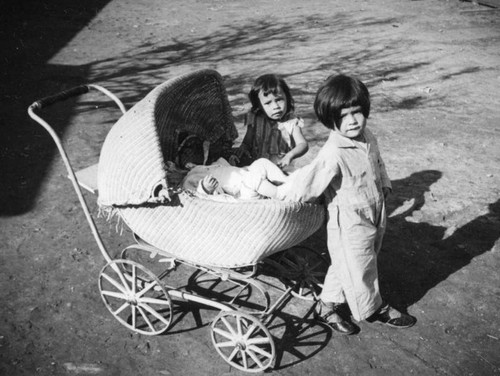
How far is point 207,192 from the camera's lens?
268cm

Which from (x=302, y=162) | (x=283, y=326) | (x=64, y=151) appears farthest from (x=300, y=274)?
(x=302, y=162)

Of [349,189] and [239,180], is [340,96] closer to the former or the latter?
[349,189]

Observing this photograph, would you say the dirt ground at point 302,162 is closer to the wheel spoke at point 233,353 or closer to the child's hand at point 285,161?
the wheel spoke at point 233,353

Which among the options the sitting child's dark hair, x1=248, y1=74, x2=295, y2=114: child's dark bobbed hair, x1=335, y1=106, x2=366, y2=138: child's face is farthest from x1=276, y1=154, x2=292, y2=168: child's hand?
x1=335, y1=106, x2=366, y2=138: child's face

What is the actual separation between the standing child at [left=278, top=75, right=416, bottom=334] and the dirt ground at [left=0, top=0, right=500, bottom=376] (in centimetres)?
46

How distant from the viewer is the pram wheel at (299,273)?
3105mm

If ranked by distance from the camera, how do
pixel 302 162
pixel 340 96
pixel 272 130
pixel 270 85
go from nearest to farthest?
pixel 340 96
pixel 270 85
pixel 272 130
pixel 302 162

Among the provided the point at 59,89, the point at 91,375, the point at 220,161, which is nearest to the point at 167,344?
the point at 91,375

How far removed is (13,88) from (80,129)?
1.92 meters

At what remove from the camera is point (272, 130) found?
337 cm

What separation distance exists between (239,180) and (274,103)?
0.66 meters

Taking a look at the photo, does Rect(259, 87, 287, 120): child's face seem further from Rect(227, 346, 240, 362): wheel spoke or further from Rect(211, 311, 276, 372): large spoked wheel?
Rect(227, 346, 240, 362): wheel spoke

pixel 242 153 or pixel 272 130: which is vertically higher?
pixel 272 130

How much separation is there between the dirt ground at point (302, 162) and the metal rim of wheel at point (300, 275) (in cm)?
9
